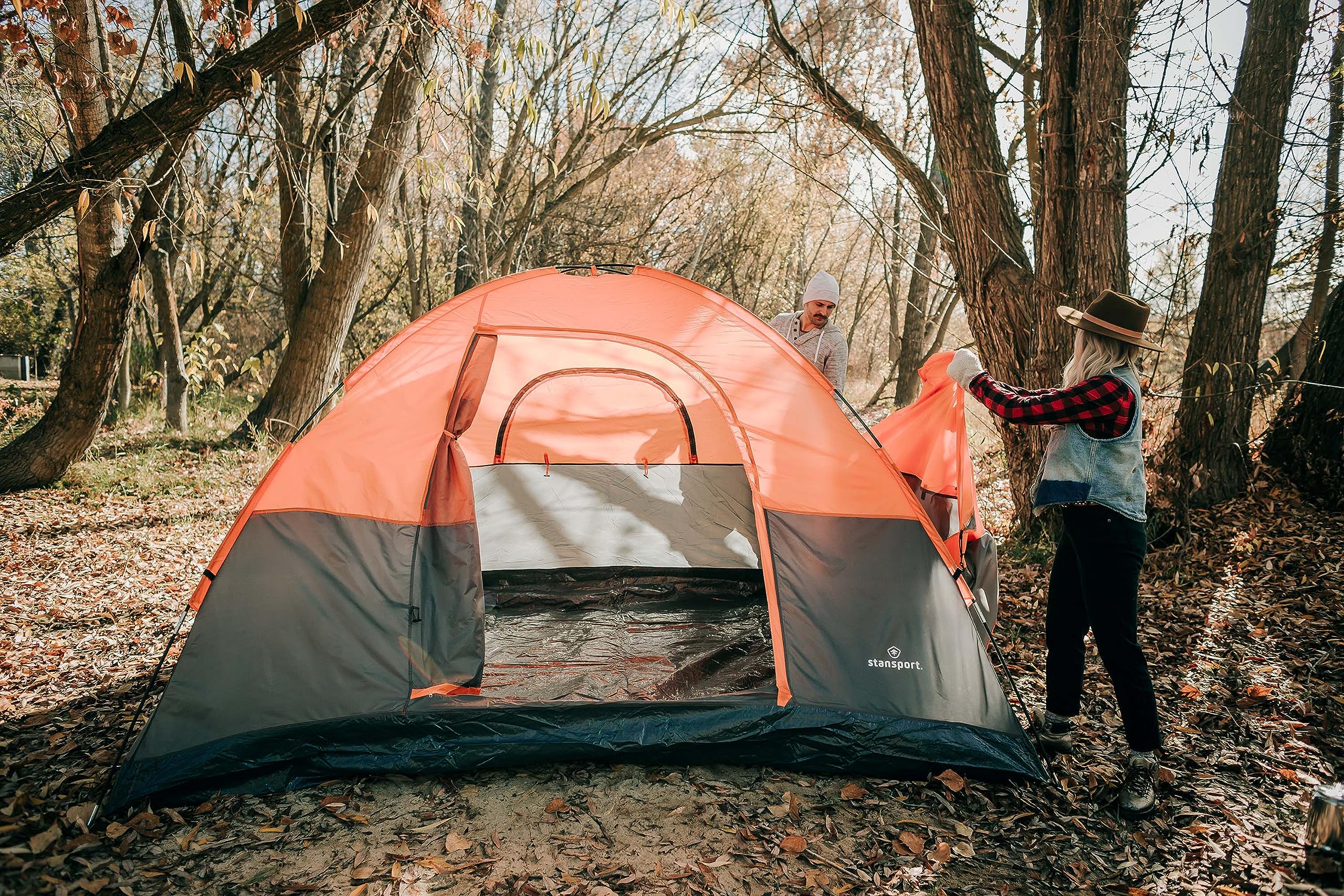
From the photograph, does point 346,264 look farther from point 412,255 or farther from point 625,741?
point 625,741

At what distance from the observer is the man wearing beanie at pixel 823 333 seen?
4066 mm

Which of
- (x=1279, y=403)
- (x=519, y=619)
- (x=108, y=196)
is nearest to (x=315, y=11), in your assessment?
(x=108, y=196)

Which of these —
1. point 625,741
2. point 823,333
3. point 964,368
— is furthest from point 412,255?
point 964,368

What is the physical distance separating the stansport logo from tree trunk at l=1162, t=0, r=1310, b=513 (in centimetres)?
283

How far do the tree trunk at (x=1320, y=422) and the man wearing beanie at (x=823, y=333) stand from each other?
277 centimetres

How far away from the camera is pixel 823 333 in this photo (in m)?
4.12

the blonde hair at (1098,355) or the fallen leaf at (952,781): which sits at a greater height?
the blonde hair at (1098,355)

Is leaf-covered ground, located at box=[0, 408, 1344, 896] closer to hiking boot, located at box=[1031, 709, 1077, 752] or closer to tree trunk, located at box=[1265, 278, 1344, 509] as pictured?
hiking boot, located at box=[1031, 709, 1077, 752]

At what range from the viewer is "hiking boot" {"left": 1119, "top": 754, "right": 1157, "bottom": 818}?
254 centimetres

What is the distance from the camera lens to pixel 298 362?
7113 mm

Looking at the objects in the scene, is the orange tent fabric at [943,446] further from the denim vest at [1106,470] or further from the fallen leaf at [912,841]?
the fallen leaf at [912,841]

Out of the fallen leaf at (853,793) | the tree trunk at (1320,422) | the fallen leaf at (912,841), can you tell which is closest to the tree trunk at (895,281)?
the tree trunk at (1320,422)

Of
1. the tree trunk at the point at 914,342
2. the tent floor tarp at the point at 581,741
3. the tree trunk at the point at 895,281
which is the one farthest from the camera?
the tree trunk at the point at 895,281

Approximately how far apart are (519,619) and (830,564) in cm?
168
